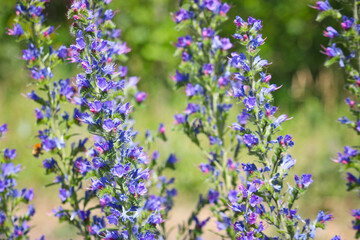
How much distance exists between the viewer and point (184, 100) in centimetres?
1001

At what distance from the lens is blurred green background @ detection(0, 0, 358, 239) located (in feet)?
22.8

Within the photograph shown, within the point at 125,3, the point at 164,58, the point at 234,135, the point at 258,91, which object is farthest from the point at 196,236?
the point at 125,3

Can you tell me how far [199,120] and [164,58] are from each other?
8065 millimetres

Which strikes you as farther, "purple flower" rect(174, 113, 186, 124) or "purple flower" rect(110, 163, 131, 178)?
"purple flower" rect(174, 113, 186, 124)

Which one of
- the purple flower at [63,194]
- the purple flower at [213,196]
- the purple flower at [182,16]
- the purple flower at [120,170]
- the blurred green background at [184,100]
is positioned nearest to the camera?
the purple flower at [120,170]

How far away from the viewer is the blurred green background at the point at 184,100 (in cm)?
694

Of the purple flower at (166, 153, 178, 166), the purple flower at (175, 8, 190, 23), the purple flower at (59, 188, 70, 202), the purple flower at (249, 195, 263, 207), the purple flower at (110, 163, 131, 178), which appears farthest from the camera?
the purple flower at (166, 153, 178, 166)

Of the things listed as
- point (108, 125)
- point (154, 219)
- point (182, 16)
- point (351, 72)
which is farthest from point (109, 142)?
point (182, 16)

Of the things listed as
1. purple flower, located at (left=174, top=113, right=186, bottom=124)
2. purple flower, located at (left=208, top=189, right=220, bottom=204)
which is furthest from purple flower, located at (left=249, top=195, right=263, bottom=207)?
purple flower, located at (left=174, top=113, right=186, bottom=124)

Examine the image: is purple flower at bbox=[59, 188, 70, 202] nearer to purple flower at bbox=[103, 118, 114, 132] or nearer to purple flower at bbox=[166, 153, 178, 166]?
purple flower at bbox=[166, 153, 178, 166]

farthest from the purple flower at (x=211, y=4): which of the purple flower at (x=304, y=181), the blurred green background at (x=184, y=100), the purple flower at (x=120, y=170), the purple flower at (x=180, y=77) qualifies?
the blurred green background at (x=184, y=100)

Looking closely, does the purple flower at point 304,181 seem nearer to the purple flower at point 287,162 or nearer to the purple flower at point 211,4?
the purple flower at point 287,162

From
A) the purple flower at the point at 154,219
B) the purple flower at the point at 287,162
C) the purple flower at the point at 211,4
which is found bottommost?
the purple flower at the point at 154,219

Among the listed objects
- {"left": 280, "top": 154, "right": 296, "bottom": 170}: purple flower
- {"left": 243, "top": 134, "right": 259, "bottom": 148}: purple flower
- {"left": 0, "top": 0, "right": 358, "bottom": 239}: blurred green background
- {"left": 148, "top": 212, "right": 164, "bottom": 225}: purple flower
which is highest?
{"left": 0, "top": 0, "right": 358, "bottom": 239}: blurred green background
